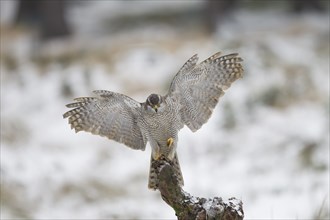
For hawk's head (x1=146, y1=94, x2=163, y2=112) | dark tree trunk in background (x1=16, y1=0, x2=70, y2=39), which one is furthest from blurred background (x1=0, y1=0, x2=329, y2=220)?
hawk's head (x1=146, y1=94, x2=163, y2=112)

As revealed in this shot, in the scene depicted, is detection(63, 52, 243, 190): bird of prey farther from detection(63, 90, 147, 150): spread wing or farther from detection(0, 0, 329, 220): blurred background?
detection(0, 0, 329, 220): blurred background

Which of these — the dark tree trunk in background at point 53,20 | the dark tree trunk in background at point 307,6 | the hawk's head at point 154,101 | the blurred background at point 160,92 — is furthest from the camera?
the dark tree trunk in background at point 307,6

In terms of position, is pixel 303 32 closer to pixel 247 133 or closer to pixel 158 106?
pixel 247 133

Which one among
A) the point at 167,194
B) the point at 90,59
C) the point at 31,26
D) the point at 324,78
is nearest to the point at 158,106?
the point at 167,194

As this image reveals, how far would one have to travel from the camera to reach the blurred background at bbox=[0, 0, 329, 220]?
7809 millimetres

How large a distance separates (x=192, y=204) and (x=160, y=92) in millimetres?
6151

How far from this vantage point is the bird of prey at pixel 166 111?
4.61 m

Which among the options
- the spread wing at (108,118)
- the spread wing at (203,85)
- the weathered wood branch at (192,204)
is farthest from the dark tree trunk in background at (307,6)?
the weathered wood branch at (192,204)

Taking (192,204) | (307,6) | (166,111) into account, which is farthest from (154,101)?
(307,6)

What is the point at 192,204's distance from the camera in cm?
424

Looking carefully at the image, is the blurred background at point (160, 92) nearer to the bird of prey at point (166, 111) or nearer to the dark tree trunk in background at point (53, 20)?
the dark tree trunk in background at point (53, 20)

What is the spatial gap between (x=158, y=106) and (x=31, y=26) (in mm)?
9258

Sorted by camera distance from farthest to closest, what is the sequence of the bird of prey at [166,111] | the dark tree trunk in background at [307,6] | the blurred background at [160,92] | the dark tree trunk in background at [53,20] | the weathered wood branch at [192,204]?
the dark tree trunk in background at [307,6] → the dark tree trunk in background at [53,20] → the blurred background at [160,92] → the bird of prey at [166,111] → the weathered wood branch at [192,204]

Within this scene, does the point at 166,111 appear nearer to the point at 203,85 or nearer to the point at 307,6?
the point at 203,85
